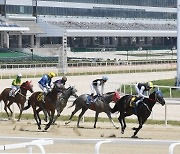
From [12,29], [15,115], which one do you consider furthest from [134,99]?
[12,29]

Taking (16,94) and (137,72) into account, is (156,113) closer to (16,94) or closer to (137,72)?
(16,94)

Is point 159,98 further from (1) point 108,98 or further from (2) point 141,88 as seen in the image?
(1) point 108,98

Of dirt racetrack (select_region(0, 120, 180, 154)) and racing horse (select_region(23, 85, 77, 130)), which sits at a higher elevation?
racing horse (select_region(23, 85, 77, 130))

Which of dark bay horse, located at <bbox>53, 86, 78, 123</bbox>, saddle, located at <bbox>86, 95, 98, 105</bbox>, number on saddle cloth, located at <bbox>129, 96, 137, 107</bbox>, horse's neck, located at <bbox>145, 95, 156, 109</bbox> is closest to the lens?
horse's neck, located at <bbox>145, 95, 156, 109</bbox>

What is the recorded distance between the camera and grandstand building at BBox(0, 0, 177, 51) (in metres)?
58.8

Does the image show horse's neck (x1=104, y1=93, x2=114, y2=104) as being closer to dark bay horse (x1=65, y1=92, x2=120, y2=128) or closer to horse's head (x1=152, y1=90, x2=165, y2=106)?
dark bay horse (x1=65, y1=92, x2=120, y2=128)

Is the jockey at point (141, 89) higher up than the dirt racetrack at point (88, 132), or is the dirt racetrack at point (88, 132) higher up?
the jockey at point (141, 89)

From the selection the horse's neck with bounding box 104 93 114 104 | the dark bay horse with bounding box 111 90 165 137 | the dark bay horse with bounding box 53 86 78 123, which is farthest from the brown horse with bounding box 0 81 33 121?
the dark bay horse with bounding box 111 90 165 137

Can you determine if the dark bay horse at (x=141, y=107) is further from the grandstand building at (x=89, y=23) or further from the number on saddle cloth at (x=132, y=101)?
the grandstand building at (x=89, y=23)

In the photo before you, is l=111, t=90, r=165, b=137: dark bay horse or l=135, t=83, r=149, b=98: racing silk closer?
l=111, t=90, r=165, b=137: dark bay horse

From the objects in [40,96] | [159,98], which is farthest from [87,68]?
[159,98]

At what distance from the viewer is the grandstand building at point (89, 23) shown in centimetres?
5878

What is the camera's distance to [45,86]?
12977 mm

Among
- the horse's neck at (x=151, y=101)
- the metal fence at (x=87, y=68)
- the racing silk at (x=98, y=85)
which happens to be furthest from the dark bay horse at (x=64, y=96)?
the metal fence at (x=87, y=68)
